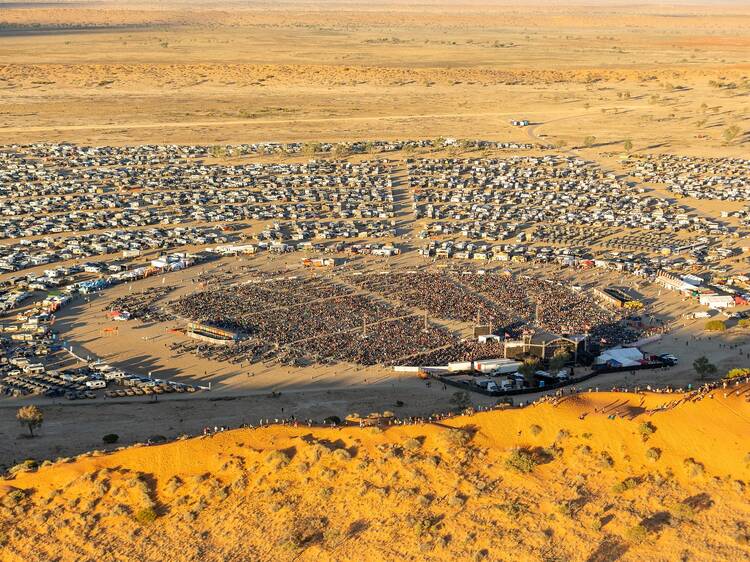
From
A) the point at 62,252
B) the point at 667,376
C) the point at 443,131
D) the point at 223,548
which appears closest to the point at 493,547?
the point at 223,548

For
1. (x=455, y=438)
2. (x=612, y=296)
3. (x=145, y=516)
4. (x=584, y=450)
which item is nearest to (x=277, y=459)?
(x=145, y=516)

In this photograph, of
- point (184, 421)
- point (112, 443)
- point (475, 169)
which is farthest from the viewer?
point (475, 169)

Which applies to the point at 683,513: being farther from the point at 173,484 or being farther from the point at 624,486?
the point at 173,484

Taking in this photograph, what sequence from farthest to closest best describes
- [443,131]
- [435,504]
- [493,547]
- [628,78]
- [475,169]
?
[628,78]
[443,131]
[475,169]
[435,504]
[493,547]

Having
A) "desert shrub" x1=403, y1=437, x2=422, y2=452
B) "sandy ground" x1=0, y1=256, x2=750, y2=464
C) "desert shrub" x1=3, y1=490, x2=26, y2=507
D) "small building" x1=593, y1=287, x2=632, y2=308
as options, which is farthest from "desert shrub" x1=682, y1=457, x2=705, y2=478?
"small building" x1=593, y1=287, x2=632, y2=308

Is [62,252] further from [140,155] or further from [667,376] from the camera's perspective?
[667,376]

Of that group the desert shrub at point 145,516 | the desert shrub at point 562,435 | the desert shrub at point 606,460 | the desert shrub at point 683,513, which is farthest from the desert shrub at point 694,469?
the desert shrub at point 145,516

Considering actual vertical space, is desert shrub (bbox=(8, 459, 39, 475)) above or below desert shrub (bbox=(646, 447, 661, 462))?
below

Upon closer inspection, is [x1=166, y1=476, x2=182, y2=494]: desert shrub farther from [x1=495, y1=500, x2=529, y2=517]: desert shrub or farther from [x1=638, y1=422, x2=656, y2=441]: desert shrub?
[x1=638, y1=422, x2=656, y2=441]: desert shrub
